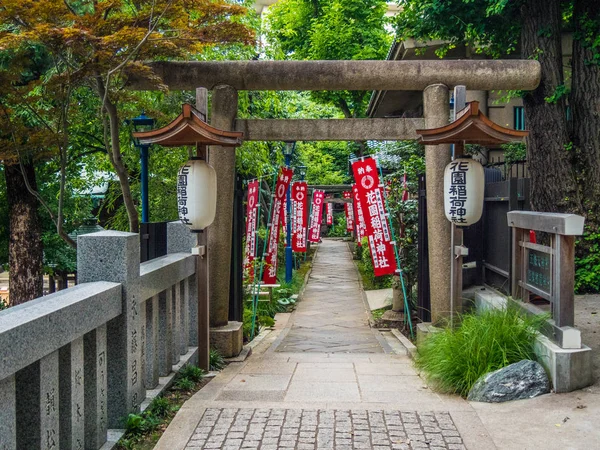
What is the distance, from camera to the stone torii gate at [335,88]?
8523 millimetres

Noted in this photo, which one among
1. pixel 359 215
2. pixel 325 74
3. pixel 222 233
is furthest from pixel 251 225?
pixel 325 74

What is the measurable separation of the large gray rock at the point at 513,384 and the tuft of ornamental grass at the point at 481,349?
204mm

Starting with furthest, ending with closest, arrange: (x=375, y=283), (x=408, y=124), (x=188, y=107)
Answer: (x=375, y=283) → (x=408, y=124) → (x=188, y=107)

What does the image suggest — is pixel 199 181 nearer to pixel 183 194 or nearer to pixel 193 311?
pixel 183 194

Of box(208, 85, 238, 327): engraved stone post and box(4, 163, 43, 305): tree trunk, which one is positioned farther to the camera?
box(4, 163, 43, 305): tree trunk

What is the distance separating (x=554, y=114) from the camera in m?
10.9

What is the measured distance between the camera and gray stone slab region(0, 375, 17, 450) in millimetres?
2982

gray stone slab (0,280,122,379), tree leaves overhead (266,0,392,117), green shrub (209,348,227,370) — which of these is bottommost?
green shrub (209,348,227,370)

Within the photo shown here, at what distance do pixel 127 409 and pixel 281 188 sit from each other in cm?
1076

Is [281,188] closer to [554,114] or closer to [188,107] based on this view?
[554,114]

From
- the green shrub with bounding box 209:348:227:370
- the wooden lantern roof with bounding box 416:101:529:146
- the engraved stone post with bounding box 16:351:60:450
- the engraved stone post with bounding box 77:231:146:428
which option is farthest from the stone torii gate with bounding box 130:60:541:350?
the engraved stone post with bounding box 16:351:60:450

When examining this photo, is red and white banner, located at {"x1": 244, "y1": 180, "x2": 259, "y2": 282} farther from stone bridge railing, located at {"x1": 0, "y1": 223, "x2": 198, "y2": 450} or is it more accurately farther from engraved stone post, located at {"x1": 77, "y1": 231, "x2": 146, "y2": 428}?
engraved stone post, located at {"x1": 77, "y1": 231, "x2": 146, "y2": 428}

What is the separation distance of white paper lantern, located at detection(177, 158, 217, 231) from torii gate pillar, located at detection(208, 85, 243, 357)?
3.70 feet

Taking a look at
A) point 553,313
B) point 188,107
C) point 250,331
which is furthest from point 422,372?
point 250,331
